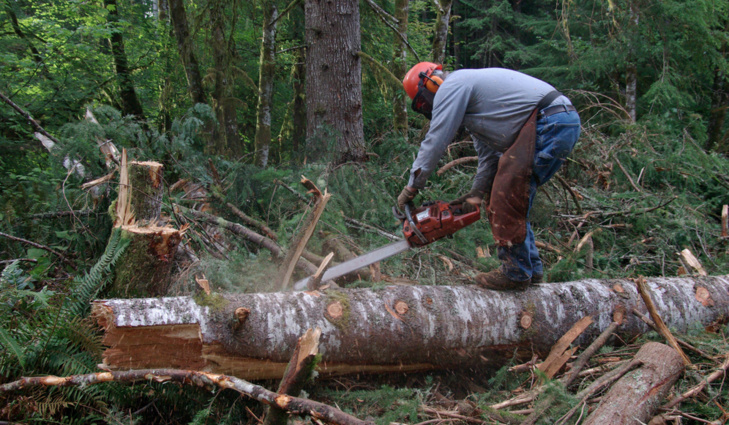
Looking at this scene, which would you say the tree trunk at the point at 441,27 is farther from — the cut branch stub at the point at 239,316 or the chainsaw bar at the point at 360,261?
the cut branch stub at the point at 239,316

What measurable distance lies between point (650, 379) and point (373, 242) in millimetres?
2322

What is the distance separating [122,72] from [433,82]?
609 centimetres

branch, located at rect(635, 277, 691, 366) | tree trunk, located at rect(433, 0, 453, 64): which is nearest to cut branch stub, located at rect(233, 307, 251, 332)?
branch, located at rect(635, 277, 691, 366)

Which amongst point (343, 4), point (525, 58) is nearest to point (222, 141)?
point (343, 4)

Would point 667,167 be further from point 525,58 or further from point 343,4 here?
point 525,58

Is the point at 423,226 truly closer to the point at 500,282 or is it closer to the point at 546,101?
the point at 500,282

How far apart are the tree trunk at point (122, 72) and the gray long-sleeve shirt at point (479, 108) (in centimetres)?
570

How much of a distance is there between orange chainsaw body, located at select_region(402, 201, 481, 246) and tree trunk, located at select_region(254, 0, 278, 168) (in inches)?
182

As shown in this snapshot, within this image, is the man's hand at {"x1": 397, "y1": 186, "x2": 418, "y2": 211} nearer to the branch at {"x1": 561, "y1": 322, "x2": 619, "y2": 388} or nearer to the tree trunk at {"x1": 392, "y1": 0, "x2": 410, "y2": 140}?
the branch at {"x1": 561, "y1": 322, "x2": 619, "y2": 388}

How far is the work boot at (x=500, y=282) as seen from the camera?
117 inches

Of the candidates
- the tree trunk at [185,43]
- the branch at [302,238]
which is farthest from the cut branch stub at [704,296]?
the tree trunk at [185,43]

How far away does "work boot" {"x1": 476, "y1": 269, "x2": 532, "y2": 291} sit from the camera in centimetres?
296

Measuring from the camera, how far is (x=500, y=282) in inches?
117

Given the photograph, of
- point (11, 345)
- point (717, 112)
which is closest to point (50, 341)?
point (11, 345)
